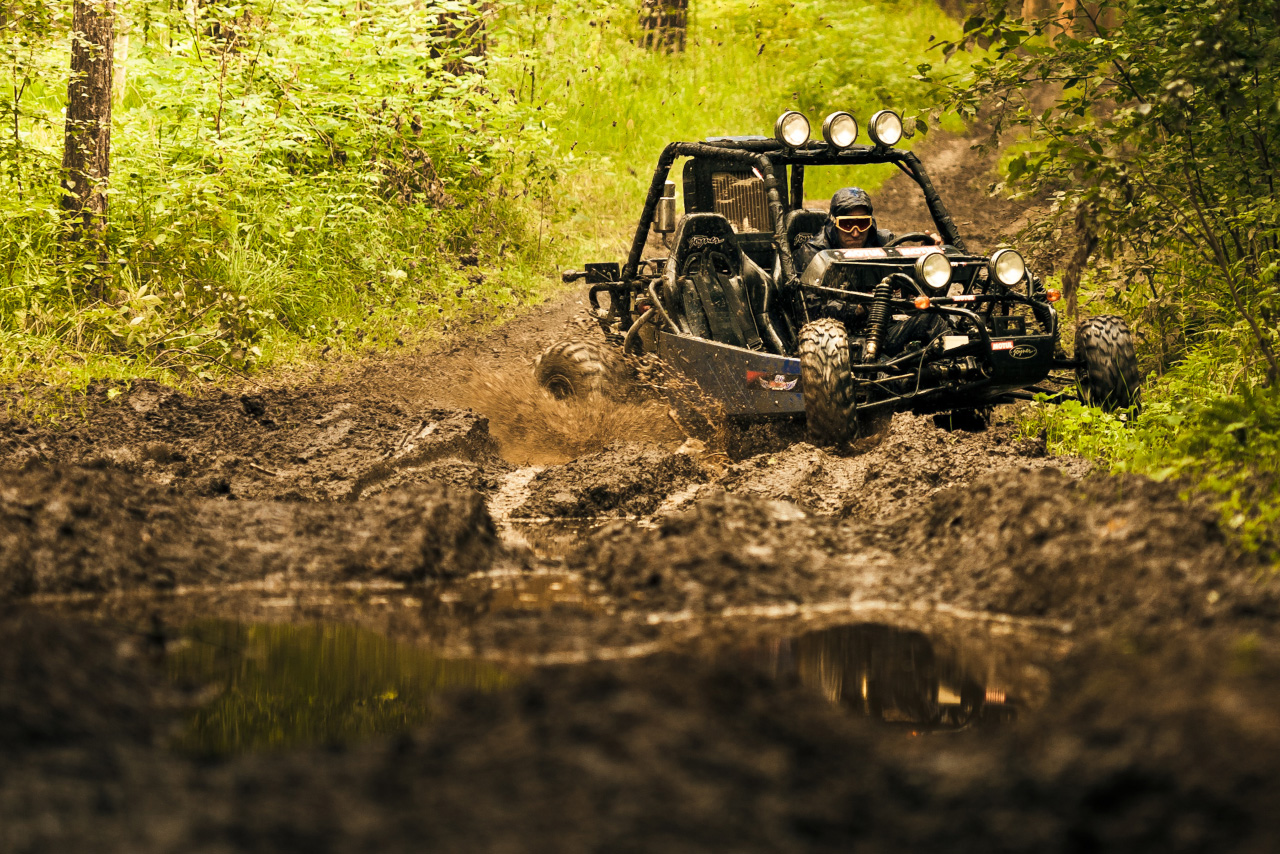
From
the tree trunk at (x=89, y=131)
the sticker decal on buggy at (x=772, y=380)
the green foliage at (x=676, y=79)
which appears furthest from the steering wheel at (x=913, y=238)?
the green foliage at (x=676, y=79)

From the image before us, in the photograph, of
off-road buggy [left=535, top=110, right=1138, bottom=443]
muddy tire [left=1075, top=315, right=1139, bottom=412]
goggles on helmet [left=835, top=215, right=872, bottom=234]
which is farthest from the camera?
goggles on helmet [left=835, top=215, right=872, bottom=234]

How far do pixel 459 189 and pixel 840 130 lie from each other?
249 inches

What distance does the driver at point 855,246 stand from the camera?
7.67 metres

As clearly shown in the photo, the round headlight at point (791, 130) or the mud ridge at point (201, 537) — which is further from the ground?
the round headlight at point (791, 130)

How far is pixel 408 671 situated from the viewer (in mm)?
4285

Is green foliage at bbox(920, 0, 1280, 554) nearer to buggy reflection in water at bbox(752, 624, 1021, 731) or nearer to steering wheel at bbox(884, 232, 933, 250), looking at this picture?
steering wheel at bbox(884, 232, 933, 250)

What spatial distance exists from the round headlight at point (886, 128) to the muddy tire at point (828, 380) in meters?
1.58

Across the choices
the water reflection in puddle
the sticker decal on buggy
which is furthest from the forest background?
the water reflection in puddle

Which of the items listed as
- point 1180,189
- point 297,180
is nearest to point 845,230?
point 1180,189

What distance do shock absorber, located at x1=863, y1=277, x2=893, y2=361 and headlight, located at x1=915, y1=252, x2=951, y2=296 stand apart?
21 cm

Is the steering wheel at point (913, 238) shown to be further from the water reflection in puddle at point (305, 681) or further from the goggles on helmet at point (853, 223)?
the water reflection in puddle at point (305, 681)

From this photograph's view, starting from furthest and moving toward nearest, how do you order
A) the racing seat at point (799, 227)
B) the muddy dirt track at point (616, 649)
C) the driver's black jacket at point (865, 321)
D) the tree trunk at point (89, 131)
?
the tree trunk at point (89, 131)
the racing seat at point (799, 227)
the driver's black jacket at point (865, 321)
the muddy dirt track at point (616, 649)

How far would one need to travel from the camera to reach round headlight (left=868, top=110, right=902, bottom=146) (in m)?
7.95

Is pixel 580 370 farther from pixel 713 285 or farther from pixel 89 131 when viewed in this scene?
pixel 89 131
